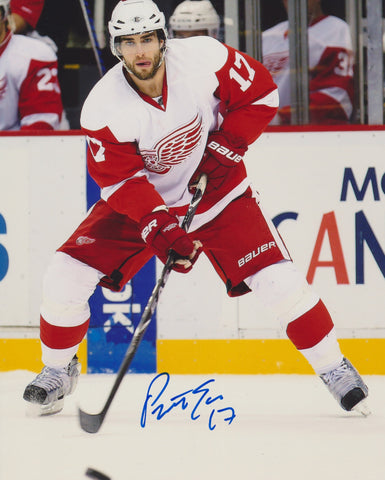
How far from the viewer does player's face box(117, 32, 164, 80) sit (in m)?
2.58

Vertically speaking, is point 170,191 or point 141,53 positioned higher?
point 141,53

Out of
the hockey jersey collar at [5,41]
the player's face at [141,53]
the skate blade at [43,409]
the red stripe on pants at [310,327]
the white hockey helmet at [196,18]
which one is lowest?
the skate blade at [43,409]

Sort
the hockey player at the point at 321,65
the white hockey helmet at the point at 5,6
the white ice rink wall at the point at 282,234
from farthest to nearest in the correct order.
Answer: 1. the white hockey helmet at the point at 5,6
2. the hockey player at the point at 321,65
3. the white ice rink wall at the point at 282,234

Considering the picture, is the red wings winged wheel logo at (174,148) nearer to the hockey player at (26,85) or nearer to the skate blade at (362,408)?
the skate blade at (362,408)

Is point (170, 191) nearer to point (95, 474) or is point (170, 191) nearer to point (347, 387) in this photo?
point (347, 387)

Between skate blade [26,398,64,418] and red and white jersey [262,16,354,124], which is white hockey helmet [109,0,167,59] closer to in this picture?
skate blade [26,398,64,418]

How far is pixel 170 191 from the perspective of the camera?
2842 millimetres

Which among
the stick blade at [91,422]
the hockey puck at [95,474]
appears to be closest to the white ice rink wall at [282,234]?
the stick blade at [91,422]

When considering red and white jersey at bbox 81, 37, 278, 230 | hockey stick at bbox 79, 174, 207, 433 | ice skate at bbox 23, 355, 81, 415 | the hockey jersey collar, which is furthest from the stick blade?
the hockey jersey collar

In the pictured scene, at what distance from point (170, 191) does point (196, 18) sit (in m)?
1.16

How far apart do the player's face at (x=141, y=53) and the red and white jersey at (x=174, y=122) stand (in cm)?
8

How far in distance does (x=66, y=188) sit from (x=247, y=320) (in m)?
0.80

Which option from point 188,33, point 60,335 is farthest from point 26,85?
point 60,335

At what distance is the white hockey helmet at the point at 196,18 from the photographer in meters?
3.77
